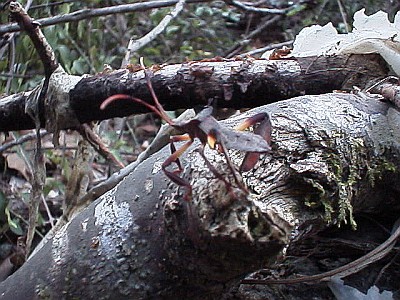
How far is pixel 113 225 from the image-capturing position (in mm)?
730

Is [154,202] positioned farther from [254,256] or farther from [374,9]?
[374,9]

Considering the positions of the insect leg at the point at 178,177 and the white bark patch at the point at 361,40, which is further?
the white bark patch at the point at 361,40

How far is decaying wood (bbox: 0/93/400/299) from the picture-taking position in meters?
0.58

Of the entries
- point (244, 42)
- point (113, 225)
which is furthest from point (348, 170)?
point (244, 42)

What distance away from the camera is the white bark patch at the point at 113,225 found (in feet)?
2.34

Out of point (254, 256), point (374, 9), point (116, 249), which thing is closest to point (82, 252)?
point (116, 249)

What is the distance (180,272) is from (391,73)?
551mm

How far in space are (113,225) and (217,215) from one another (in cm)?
20

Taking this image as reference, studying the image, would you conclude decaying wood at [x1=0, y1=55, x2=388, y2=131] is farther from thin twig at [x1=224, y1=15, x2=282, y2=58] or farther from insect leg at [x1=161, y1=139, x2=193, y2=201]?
thin twig at [x1=224, y1=15, x2=282, y2=58]

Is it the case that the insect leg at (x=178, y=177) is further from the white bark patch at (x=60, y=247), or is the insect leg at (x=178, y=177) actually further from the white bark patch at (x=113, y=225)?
the white bark patch at (x=60, y=247)

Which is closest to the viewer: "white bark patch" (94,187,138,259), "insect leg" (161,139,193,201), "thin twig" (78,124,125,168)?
"insect leg" (161,139,193,201)

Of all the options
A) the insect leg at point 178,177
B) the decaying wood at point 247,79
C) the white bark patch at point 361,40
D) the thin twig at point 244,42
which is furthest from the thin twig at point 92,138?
the thin twig at point 244,42

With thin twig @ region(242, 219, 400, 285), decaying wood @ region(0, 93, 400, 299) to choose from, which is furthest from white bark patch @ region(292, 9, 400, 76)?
thin twig @ region(242, 219, 400, 285)

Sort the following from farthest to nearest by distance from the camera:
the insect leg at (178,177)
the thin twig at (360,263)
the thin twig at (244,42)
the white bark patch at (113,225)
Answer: the thin twig at (244,42), the thin twig at (360,263), the white bark patch at (113,225), the insect leg at (178,177)
